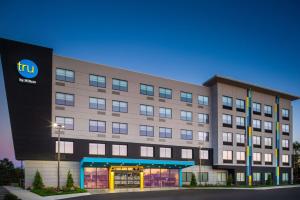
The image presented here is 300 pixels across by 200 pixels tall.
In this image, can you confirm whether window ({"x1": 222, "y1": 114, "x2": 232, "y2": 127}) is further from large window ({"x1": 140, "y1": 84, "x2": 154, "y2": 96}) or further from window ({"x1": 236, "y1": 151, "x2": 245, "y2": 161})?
large window ({"x1": 140, "y1": 84, "x2": 154, "y2": 96})

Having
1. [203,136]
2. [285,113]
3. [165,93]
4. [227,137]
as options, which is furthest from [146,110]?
[285,113]

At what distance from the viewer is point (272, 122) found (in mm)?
64438

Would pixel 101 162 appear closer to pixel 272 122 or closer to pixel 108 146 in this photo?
pixel 108 146

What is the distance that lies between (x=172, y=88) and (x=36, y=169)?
24.3 meters

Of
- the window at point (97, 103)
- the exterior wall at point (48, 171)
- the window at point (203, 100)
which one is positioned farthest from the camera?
the window at point (203, 100)

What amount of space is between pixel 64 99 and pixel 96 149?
808 cm

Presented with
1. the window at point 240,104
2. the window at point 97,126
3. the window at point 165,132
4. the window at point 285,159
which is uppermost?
the window at point 240,104

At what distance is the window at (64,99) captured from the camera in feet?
141

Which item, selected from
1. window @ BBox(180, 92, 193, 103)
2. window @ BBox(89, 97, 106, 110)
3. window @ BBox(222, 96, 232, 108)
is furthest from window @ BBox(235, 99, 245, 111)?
window @ BBox(89, 97, 106, 110)

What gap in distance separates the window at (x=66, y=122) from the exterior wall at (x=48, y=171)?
178 inches

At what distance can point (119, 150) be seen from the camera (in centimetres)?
4703

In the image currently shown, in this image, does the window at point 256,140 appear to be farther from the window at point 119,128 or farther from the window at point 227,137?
the window at point 119,128

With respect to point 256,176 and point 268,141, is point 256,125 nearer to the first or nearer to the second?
point 268,141

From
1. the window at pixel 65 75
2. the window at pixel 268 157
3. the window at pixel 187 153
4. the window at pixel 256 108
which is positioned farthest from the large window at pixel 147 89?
the window at pixel 268 157
